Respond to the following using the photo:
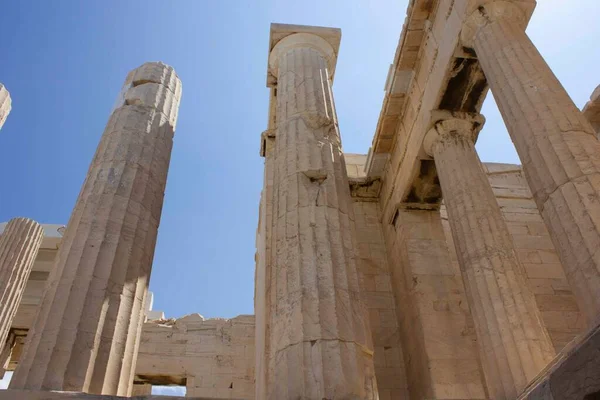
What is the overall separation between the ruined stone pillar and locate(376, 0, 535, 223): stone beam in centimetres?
581

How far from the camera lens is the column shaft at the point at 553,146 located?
6512 mm

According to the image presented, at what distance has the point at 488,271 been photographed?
9.16 metres

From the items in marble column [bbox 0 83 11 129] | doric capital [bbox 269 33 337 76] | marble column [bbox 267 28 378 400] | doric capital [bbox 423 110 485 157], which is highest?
marble column [bbox 0 83 11 129]

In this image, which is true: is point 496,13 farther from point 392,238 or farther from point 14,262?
point 14,262

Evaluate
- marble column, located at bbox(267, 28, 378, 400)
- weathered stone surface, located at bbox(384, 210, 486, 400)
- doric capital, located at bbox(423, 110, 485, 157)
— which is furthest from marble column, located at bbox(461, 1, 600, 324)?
weathered stone surface, located at bbox(384, 210, 486, 400)

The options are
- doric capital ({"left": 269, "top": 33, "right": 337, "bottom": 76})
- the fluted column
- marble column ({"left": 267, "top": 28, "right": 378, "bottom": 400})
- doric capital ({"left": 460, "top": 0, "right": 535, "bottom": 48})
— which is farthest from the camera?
the fluted column

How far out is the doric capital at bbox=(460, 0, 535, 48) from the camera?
9.68 m

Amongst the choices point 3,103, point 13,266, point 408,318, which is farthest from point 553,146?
point 13,266

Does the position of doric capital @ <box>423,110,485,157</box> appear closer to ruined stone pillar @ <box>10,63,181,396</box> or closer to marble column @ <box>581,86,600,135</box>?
marble column @ <box>581,86,600,135</box>

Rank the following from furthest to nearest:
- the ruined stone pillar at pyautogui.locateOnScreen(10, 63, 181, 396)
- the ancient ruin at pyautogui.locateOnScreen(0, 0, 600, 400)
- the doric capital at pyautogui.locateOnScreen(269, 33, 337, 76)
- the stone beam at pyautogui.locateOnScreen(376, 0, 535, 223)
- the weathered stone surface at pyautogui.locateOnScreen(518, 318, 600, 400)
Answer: the doric capital at pyautogui.locateOnScreen(269, 33, 337, 76), the stone beam at pyautogui.locateOnScreen(376, 0, 535, 223), the ruined stone pillar at pyautogui.locateOnScreen(10, 63, 181, 396), the ancient ruin at pyautogui.locateOnScreen(0, 0, 600, 400), the weathered stone surface at pyautogui.locateOnScreen(518, 318, 600, 400)

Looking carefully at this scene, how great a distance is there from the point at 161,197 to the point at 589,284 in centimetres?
670

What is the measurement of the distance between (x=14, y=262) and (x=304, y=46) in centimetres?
1288

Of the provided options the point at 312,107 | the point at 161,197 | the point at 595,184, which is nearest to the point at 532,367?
the point at 595,184

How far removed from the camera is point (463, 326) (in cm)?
1132
